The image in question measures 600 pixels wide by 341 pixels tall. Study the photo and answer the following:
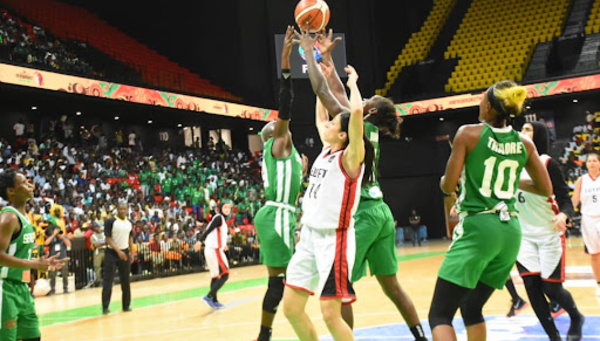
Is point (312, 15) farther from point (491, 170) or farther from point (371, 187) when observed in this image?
point (491, 170)

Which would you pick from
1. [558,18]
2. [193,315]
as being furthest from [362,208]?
[558,18]

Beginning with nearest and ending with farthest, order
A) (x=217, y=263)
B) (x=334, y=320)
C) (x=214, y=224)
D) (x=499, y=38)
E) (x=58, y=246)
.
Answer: (x=334, y=320) < (x=217, y=263) < (x=214, y=224) < (x=58, y=246) < (x=499, y=38)

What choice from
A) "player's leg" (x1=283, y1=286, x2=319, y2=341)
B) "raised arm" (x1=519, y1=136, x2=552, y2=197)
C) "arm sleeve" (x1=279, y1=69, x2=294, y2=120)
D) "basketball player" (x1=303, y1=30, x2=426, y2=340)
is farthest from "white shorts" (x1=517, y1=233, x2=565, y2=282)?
"arm sleeve" (x1=279, y1=69, x2=294, y2=120)

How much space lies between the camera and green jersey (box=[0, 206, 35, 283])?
4156 millimetres

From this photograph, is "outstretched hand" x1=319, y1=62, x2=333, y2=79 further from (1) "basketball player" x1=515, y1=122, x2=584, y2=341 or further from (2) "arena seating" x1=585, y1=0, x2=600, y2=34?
(2) "arena seating" x1=585, y1=0, x2=600, y2=34

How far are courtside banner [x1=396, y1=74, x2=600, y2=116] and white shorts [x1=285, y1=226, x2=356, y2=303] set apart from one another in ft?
61.9

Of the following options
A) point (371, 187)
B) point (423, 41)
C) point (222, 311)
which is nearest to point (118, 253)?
point (222, 311)

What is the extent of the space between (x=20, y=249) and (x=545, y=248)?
4.10 metres

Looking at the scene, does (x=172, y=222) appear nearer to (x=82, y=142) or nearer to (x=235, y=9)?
(x=82, y=142)

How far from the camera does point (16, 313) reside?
160 inches

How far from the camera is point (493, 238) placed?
3508mm

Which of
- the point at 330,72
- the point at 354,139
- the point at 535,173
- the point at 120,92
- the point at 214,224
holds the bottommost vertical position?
the point at 214,224

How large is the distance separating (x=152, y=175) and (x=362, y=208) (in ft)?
56.9

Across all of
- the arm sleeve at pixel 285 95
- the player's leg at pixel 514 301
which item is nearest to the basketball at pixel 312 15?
the arm sleeve at pixel 285 95
